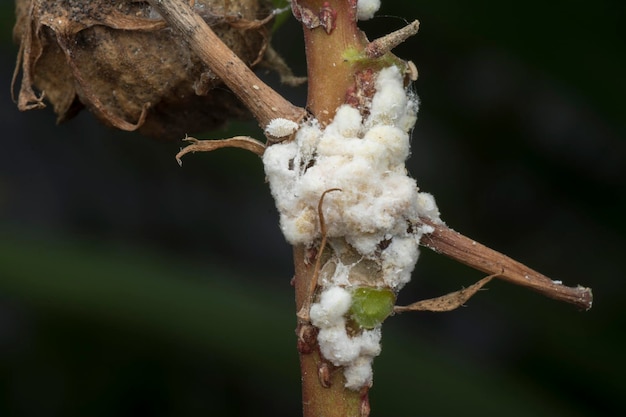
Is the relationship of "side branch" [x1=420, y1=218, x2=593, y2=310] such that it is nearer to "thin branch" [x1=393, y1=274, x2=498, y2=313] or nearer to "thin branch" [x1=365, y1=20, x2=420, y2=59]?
"thin branch" [x1=393, y1=274, x2=498, y2=313]

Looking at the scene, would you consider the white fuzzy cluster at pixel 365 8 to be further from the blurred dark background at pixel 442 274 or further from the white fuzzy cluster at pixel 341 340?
the blurred dark background at pixel 442 274

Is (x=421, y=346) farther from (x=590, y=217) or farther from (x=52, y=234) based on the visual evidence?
(x=52, y=234)

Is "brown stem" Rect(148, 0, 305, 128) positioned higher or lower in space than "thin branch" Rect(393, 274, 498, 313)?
higher

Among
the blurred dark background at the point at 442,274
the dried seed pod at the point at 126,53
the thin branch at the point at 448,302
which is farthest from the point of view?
the blurred dark background at the point at 442,274

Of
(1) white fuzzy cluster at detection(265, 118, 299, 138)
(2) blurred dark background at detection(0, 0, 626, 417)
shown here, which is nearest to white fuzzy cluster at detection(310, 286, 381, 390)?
(1) white fuzzy cluster at detection(265, 118, 299, 138)

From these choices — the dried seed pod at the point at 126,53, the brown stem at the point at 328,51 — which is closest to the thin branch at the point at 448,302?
the brown stem at the point at 328,51

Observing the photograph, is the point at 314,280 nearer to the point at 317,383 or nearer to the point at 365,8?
the point at 317,383

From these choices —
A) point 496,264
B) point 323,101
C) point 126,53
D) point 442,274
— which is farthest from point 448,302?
point 442,274
